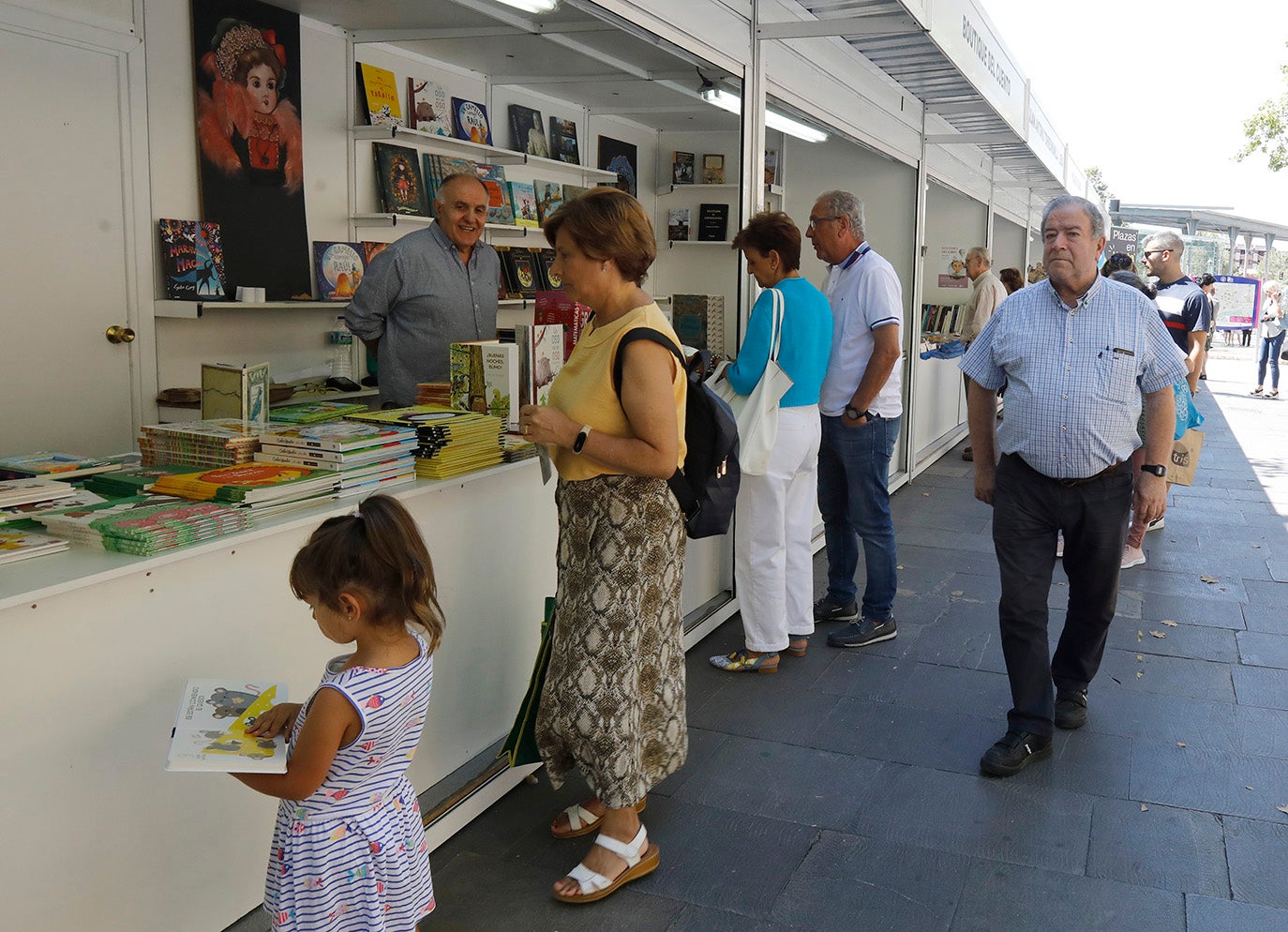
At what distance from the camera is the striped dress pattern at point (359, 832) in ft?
6.53

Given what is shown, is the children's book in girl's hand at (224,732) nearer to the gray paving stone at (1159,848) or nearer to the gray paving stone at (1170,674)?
the gray paving stone at (1159,848)

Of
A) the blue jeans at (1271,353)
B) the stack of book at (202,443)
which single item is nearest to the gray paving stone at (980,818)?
the stack of book at (202,443)

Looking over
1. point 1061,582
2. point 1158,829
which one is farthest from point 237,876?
point 1061,582

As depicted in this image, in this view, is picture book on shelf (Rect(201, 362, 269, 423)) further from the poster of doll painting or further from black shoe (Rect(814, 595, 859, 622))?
black shoe (Rect(814, 595, 859, 622))

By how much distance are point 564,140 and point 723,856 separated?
19.9 feet

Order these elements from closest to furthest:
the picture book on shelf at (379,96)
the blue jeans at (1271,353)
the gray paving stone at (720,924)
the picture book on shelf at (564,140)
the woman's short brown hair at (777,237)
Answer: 1. the gray paving stone at (720,924)
2. the woman's short brown hair at (777,237)
3. the picture book on shelf at (379,96)
4. the picture book on shelf at (564,140)
5. the blue jeans at (1271,353)

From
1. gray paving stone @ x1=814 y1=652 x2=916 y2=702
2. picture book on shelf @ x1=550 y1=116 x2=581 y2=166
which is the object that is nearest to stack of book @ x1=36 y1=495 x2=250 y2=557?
gray paving stone @ x1=814 y1=652 x2=916 y2=702

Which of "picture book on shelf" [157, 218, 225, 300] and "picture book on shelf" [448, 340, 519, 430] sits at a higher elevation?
"picture book on shelf" [157, 218, 225, 300]

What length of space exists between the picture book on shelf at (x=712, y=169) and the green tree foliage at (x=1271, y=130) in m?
17.6

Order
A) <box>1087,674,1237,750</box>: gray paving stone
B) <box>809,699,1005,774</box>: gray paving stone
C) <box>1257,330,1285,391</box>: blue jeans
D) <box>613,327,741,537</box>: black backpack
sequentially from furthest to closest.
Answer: <box>1257,330,1285,391</box>: blue jeans
<box>1087,674,1237,750</box>: gray paving stone
<box>809,699,1005,774</box>: gray paving stone
<box>613,327,741,537</box>: black backpack

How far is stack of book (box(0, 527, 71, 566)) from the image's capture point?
2.10 metres

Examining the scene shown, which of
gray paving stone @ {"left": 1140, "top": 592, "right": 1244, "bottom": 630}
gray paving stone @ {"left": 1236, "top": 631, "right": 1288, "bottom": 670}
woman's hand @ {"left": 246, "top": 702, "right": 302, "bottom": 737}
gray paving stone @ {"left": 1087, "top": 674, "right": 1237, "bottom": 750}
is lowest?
gray paving stone @ {"left": 1087, "top": 674, "right": 1237, "bottom": 750}

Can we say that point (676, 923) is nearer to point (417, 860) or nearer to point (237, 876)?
point (417, 860)

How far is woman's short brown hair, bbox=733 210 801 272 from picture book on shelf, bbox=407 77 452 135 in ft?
8.86
